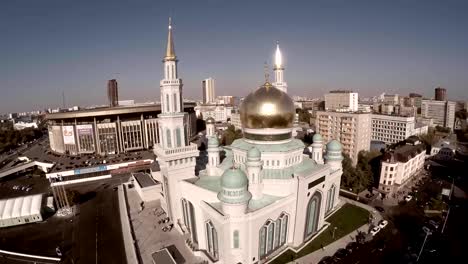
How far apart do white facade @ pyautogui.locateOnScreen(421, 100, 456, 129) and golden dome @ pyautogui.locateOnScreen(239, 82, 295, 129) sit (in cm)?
10486

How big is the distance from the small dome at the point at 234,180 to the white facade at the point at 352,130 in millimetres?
43841

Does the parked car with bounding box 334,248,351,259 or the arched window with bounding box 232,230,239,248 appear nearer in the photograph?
the arched window with bounding box 232,230,239,248

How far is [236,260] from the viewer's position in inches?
1016

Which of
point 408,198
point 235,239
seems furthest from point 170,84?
point 408,198

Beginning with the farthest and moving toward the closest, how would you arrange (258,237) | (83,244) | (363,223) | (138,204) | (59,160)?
(59,160)
(138,204)
(363,223)
(83,244)
(258,237)

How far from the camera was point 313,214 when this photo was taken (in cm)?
3177

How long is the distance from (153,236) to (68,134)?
188ft

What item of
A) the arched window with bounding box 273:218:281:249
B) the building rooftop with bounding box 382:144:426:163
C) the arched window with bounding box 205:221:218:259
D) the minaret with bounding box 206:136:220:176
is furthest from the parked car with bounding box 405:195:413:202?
the arched window with bounding box 205:221:218:259

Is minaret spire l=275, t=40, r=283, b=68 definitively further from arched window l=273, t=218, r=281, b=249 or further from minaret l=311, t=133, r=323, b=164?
arched window l=273, t=218, r=281, b=249

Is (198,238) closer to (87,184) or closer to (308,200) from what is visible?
(308,200)

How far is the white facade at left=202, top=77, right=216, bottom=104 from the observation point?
189 meters

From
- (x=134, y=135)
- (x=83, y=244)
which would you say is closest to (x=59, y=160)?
(x=134, y=135)

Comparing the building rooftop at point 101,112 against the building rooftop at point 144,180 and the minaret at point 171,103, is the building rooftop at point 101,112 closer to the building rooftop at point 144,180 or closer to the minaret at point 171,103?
the building rooftop at point 144,180

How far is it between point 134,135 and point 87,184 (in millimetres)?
24457
